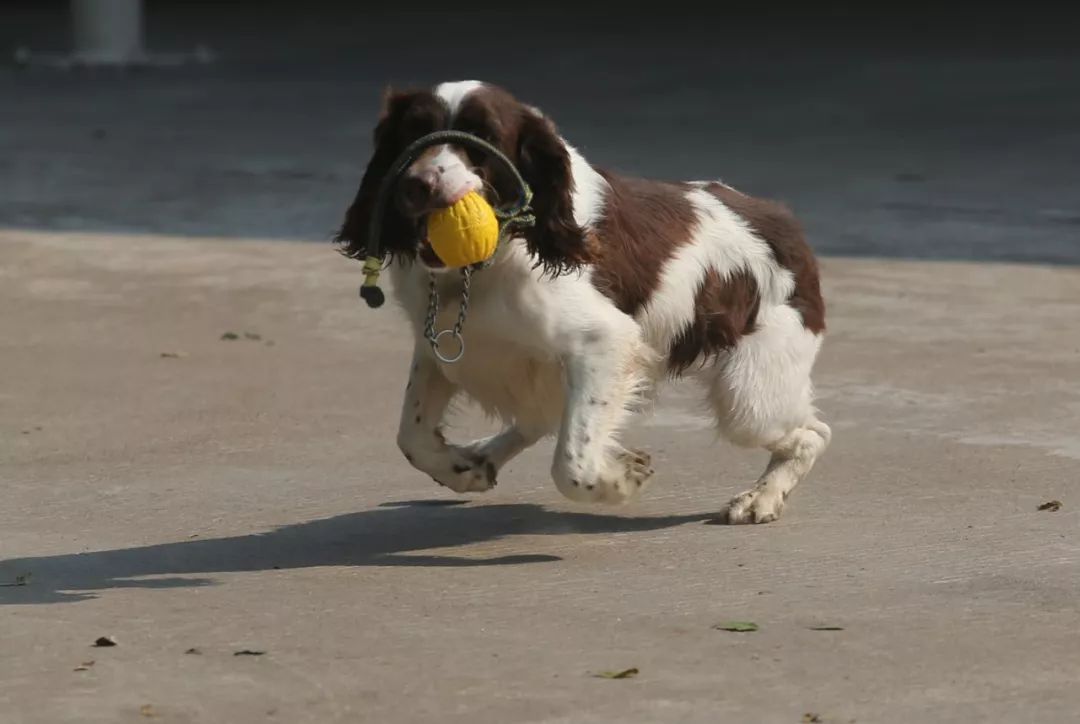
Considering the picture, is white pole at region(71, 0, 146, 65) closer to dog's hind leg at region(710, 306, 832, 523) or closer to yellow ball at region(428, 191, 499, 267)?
dog's hind leg at region(710, 306, 832, 523)

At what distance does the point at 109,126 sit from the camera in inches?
594

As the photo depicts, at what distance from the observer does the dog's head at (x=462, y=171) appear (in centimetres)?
526

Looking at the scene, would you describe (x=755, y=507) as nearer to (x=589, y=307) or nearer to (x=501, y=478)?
(x=589, y=307)

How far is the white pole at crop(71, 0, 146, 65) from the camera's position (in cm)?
1828

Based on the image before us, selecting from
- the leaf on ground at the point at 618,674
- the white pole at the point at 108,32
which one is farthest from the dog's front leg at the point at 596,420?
the white pole at the point at 108,32

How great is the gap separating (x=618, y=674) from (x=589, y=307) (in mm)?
1495

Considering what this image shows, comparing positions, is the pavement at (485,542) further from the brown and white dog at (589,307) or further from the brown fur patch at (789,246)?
the brown fur patch at (789,246)

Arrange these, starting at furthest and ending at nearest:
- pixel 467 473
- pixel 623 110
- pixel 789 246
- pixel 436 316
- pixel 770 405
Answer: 1. pixel 623 110
2. pixel 789 246
3. pixel 770 405
4. pixel 467 473
5. pixel 436 316

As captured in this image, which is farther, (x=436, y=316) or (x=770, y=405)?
(x=770, y=405)

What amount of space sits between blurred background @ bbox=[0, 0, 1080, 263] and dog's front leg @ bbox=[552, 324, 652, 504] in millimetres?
5166

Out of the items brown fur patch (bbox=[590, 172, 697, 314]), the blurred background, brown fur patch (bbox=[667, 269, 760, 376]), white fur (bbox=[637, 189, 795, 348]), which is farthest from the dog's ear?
the blurred background

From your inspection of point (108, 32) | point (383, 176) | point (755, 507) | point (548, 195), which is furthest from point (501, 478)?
point (108, 32)

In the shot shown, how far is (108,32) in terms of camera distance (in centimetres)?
1838

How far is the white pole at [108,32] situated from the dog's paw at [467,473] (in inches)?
508
